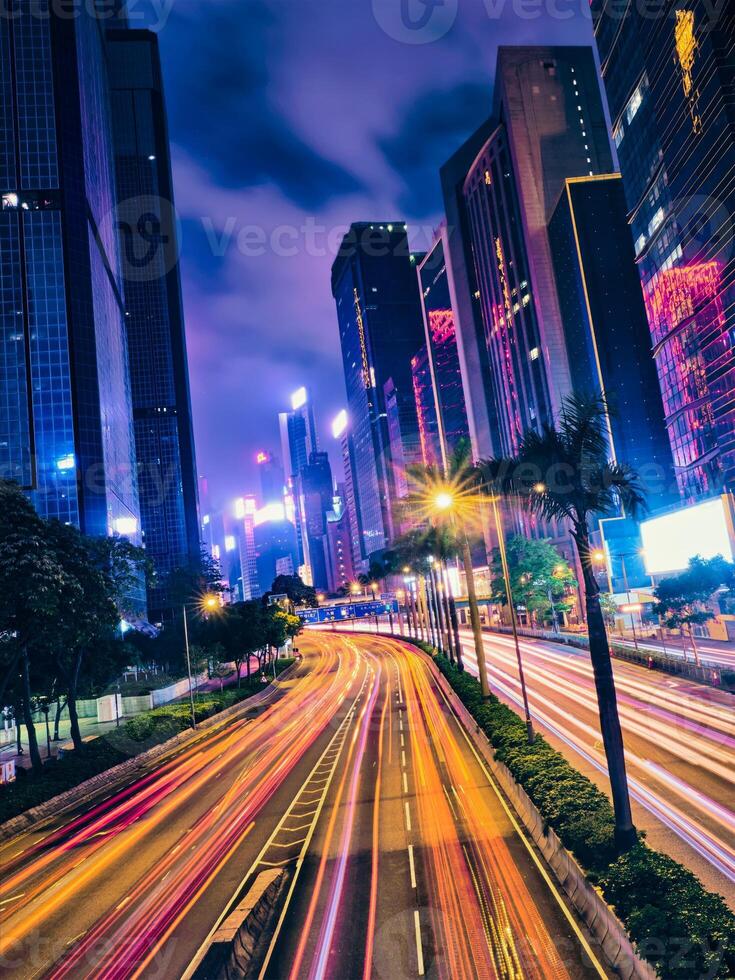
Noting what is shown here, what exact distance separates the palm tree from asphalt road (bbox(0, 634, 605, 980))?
485 centimetres

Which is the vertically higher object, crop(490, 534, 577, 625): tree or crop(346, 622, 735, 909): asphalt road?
crop(490, 534, 577, 625): tree

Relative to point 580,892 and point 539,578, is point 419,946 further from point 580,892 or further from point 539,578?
point 539,578

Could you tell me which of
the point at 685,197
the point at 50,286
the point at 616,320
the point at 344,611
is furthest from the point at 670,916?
→ the point at 344,611

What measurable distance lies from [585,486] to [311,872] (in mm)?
14185

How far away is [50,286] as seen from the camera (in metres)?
99.6

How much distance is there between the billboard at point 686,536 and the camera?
65.2 metres

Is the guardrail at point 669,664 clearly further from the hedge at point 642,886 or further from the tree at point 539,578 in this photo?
the hedge at point 642,886

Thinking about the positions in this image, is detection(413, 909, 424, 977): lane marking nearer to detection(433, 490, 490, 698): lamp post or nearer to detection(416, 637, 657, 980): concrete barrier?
detection(416, 637, 657, 980): concrete barrier

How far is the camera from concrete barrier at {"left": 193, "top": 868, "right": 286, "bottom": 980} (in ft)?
42.2

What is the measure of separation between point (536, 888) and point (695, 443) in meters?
86.6

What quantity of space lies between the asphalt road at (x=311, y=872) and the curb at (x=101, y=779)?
0.82m

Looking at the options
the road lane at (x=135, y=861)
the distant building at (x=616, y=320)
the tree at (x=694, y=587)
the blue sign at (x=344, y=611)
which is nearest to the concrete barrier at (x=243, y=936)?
the road lane at (x=135, y=861)

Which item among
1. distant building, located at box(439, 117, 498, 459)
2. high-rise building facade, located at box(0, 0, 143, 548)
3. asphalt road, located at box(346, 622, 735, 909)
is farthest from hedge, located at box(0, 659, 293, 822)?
distant building, located at box(439, 117, 498, 459)

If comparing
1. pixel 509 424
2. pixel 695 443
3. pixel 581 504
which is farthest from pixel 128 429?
pixel 581 504
